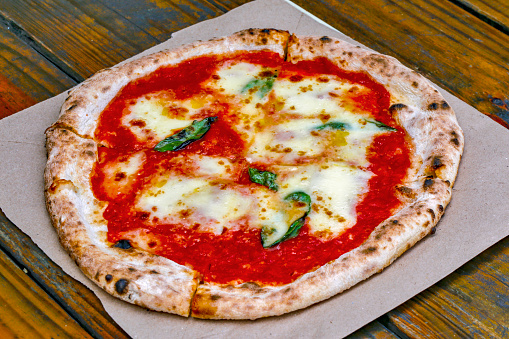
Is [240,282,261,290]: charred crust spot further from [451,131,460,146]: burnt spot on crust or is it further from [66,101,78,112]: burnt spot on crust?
[66,101,78,112]: burnt spot on crust

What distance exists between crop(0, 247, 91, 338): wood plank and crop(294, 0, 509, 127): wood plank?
8.62 ft

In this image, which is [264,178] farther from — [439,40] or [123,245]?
[439,40]

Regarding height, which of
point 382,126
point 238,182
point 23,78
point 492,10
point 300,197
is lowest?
point 23,78

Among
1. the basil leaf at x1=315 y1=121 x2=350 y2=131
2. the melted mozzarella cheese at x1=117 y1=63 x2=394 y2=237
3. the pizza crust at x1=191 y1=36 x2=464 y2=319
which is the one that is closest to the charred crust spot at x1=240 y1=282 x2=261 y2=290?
the pizza crust at x1=191 y1=36 x2=464 y2=319

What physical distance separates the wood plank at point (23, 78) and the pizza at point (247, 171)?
1.41 ft

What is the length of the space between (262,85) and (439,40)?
140 cm

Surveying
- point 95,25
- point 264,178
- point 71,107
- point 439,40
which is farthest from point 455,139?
point 95,25

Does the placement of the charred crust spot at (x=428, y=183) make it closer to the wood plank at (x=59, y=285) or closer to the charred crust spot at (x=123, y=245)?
the charred crust spot at (x=123, y=245)

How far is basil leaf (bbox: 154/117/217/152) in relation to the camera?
3281 mm

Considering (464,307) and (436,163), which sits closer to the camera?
(464,307)

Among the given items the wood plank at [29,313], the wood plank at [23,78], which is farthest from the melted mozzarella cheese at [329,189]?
the wood plank at [23,78]

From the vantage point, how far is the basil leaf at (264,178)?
10.1ft

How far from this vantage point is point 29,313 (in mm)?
2691

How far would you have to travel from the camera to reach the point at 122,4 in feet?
15.1
